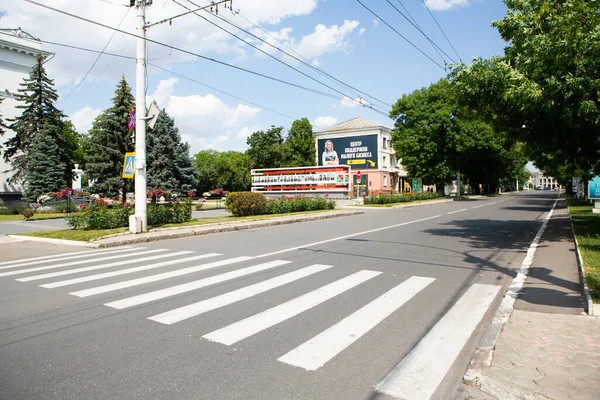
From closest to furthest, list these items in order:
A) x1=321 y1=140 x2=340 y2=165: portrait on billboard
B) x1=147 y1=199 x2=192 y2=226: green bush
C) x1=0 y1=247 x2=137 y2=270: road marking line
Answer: x1=0 y1=247 x2=137 y2=270: road marking line → x1=147 y1=199 x2=192 y2=226: green bush → x1=321 y1=140 x2=340 y2=165: portrait on billboard

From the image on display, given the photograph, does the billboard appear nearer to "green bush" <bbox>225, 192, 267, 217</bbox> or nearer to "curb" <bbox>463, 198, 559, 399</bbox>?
"green bush" <bbox>225, 192, 267, 217</bbox>

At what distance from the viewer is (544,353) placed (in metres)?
4.06

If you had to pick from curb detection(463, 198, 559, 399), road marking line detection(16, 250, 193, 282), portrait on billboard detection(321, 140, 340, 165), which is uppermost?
portrait on billboard detection(321, 140, 340, 165)

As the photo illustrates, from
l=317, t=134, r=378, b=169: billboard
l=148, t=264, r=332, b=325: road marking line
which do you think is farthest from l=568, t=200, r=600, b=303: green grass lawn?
l=317, t=134, r=378, b=169: billboard

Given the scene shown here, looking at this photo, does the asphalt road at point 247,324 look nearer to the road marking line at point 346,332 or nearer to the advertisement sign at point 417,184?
the road marking line at point 346,332

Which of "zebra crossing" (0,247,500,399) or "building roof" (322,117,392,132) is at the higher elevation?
"building roof" (322,117,392,132)

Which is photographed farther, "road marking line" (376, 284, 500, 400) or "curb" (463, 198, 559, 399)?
"road marking line" (376, 284, 500, 400)

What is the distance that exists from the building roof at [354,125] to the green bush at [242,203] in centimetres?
4209

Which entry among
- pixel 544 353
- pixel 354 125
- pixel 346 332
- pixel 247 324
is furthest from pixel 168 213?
pixel 354 125

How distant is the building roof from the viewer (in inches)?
2438

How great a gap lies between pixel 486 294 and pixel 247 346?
415 cm

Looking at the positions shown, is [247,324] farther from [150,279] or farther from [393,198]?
[393,198]

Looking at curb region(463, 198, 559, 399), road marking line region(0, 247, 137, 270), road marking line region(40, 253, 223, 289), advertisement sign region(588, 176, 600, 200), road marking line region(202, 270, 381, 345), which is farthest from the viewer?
advertisement sign region(588, 176, 600, 200)

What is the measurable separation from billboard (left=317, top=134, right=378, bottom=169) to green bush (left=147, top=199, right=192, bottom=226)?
4643 cm
